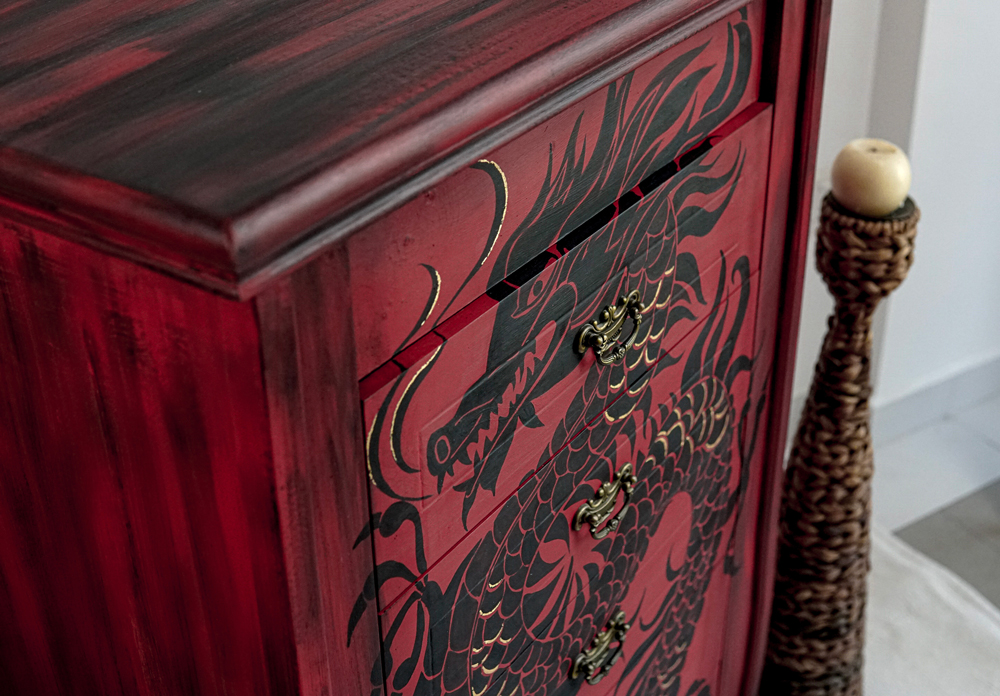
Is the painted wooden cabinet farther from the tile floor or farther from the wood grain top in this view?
the tile floor

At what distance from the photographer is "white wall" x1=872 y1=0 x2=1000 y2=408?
126cm

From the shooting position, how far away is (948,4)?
4.00ft

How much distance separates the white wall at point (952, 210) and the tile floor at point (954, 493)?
0.09 metres

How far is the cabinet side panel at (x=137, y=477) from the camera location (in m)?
0.39

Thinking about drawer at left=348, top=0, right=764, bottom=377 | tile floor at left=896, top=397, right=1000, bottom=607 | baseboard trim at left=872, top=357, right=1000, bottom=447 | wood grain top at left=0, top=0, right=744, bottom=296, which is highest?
wood grain top at left=0, top=0, right=744, bottom=296

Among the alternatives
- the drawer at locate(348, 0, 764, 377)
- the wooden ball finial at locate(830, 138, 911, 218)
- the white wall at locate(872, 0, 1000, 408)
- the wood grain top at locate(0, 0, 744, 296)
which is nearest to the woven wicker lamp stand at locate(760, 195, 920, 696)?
the wooden ball finial at locate(830, 138, 911, 218)

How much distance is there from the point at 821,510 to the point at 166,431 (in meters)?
0.69

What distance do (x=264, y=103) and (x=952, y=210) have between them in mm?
1242

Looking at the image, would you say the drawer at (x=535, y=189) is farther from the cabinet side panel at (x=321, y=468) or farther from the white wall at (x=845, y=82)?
the white wall at (x=845, y=82)

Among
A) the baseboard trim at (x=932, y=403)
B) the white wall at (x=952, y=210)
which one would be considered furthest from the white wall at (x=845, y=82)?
the baseboard trim at (x=932, y=403)

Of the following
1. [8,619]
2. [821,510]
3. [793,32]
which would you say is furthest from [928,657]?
[8,619]

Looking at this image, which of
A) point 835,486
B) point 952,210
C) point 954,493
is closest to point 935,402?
point 954,493

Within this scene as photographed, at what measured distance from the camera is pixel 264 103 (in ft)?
1.30

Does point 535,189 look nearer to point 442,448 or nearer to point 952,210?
point 442,448
